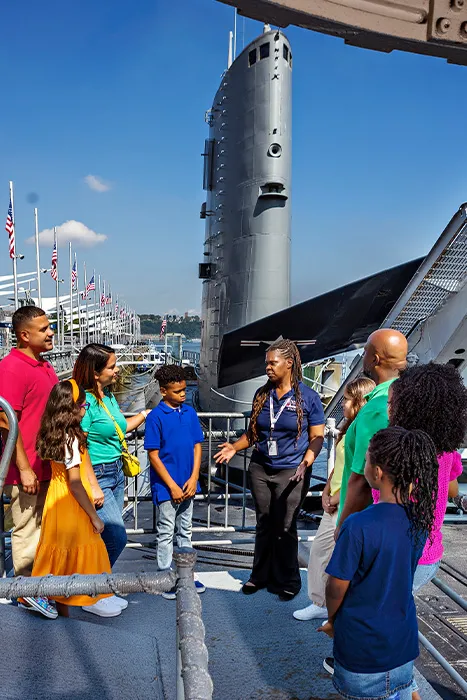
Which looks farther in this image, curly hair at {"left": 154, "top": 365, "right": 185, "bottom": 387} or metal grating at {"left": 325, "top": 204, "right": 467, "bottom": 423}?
metal grating at {"left": 325, "top": 204, "right": 467, "bottom": 423}

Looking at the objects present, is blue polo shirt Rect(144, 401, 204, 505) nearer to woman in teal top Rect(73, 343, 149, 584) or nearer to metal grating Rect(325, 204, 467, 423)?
woman in teal top Rect(73, 343, 149, 584)

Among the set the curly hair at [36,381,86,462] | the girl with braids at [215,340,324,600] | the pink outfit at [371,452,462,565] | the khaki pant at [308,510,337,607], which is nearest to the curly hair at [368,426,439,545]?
the pink outfit at [371,452,462,565]

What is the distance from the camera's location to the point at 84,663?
9.00ft

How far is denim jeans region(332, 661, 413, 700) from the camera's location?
2.07m

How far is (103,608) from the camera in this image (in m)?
3.55

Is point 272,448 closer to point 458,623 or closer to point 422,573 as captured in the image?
point 422,573

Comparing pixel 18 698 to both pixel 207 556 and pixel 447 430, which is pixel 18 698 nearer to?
pixel 447 430

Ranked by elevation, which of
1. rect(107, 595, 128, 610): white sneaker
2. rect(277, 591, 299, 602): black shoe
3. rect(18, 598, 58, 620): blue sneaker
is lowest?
rect(277, 591, 299, 602): black shoe

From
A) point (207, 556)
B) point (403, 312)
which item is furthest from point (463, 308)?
point (207, 556)

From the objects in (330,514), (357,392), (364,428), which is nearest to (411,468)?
(364,428)

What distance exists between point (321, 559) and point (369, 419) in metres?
1.29

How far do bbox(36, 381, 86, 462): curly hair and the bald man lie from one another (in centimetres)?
162

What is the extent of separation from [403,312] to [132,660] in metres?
5.66

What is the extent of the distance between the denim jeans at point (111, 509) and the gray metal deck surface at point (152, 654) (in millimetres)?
460
